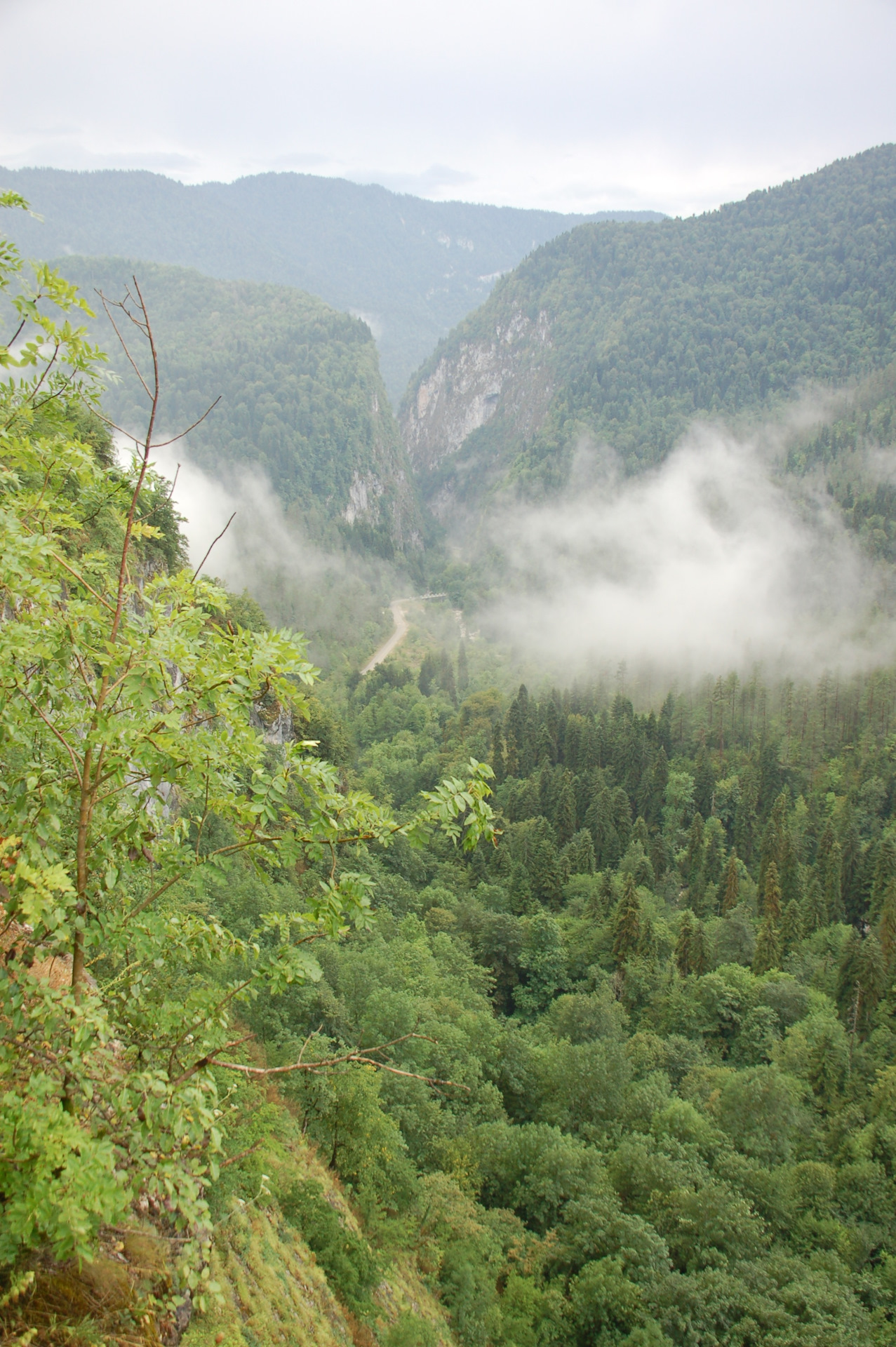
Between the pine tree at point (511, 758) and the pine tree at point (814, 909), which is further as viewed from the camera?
the pine tree at point (511, 758)

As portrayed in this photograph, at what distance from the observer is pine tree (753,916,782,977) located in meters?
51.9

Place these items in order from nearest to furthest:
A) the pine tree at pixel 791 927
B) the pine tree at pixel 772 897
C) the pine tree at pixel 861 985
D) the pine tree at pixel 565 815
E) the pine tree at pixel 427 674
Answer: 1. the pine tree at pixel 861 985
2. the pine tree at pixel 791 927
3. the pine tree at pixel 772 897
4. the pine tree at pixel 565 815
5. the pine tree at pixel 427 674

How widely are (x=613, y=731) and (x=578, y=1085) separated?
61.5m

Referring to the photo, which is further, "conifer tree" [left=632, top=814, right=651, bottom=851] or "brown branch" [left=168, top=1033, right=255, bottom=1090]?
"conifer tree" [left=632, top=814, right=651, bottom=851]

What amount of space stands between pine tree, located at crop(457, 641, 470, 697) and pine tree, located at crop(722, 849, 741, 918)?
5760 centimetres

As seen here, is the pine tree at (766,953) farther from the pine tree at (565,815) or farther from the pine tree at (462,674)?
the pine tree at (462,674)

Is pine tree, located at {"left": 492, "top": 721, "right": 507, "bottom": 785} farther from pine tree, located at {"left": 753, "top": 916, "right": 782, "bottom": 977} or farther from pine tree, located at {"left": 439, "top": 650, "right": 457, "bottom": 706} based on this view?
pine tree, located at {"left": 753, "top": 916, "right": 782, "bottom": 977}

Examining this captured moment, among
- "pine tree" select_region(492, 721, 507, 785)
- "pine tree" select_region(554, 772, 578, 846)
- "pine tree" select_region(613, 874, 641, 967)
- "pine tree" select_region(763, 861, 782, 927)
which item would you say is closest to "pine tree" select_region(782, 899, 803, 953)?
"pine tree" select_region(763, 861, 782, 927)

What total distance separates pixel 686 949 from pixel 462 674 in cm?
7943

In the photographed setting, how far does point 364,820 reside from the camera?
5.28 metres

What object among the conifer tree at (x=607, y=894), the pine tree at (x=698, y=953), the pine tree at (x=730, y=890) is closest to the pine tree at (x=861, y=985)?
the pine tree at (x=698, y=953)

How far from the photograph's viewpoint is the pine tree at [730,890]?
6272 centimetres

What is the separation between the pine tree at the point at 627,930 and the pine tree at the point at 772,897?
42.8ft

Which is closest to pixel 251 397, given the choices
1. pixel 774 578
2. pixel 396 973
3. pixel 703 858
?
pixel 774 578
